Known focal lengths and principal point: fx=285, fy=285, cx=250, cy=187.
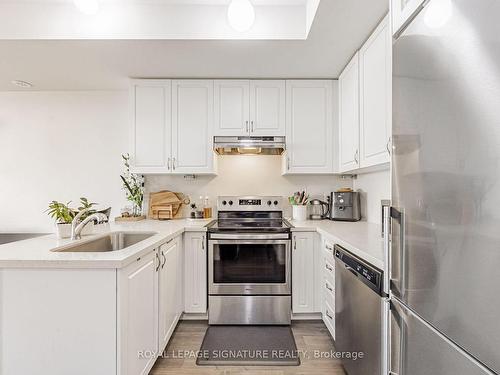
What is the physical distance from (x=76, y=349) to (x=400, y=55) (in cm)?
176

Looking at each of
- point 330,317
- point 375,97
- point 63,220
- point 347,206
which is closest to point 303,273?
point 330,317

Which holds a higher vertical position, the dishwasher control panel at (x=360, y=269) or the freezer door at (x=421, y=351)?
the dishwasher control panel at (x=360, y=269)

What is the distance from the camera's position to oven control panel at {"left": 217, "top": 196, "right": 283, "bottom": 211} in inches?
116

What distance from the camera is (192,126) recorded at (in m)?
2.75

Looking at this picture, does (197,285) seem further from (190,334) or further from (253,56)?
(253,56)

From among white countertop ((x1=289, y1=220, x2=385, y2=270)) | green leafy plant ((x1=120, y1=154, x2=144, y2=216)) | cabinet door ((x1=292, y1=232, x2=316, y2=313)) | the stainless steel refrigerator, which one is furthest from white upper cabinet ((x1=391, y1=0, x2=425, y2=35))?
green leafy plant ((x1=120, y1=154, x2=144, y2=216))

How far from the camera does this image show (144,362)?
1552mm

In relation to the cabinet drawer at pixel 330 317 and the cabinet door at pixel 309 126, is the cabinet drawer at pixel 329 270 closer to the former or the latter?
the cabinet drawer at pixel 330 317

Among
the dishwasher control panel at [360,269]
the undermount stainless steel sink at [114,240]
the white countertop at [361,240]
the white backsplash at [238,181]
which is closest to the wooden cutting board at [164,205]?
the white backsplash at [238,181]

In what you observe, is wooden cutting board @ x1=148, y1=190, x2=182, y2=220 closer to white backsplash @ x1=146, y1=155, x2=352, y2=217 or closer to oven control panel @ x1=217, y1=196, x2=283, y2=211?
white backsplash @ x1=146, y1=155, x2=352, y2=217

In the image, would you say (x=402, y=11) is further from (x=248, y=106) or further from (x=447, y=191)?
(x=248, y=106)

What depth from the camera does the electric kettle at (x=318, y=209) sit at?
2.86m

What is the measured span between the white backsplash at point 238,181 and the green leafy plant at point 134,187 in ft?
0.27

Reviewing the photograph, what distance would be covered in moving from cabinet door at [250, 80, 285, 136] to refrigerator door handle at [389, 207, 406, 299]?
1862mm
